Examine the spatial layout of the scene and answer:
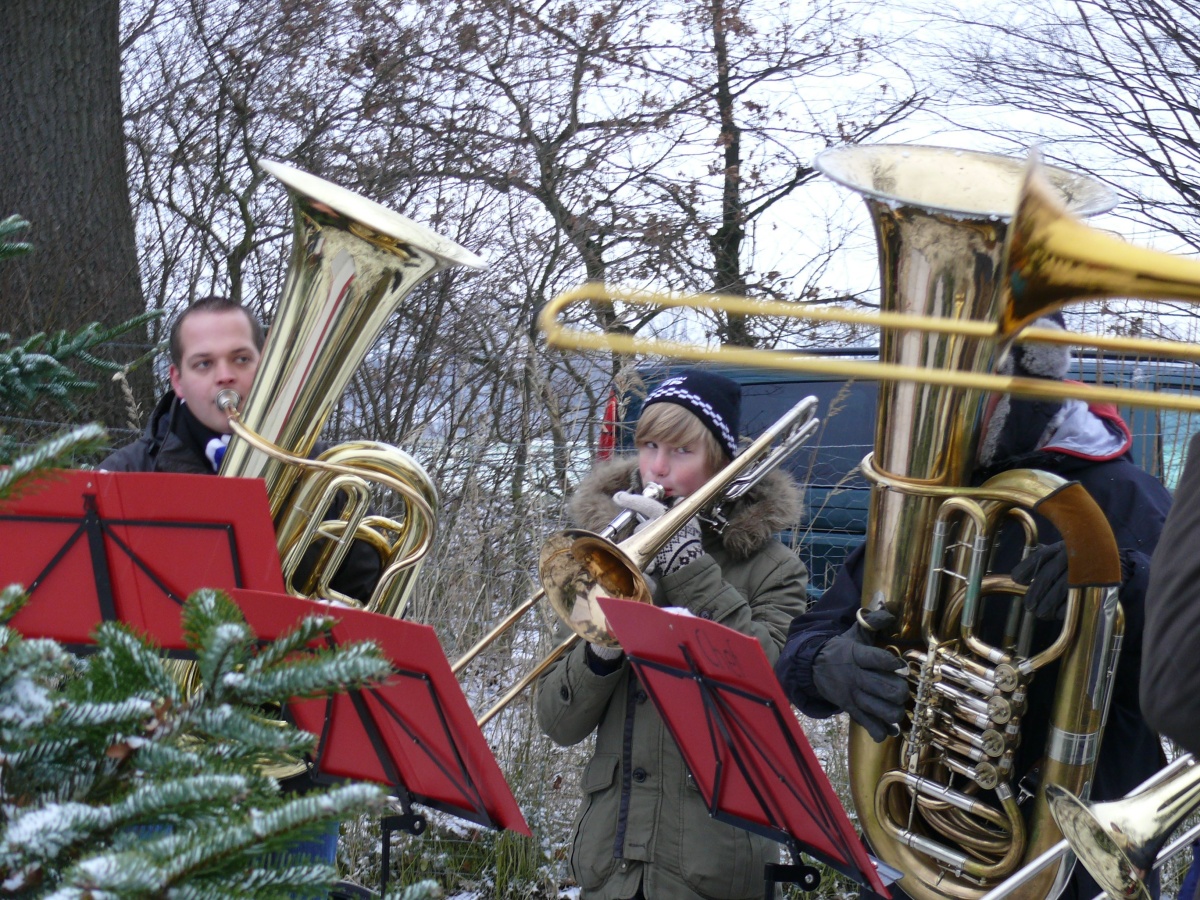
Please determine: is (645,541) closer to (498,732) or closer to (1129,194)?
(498,732)

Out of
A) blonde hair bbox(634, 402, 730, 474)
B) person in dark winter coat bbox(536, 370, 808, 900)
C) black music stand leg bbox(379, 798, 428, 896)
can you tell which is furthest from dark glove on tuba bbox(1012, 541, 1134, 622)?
black music stand leg bbox(379, 798, 428, 896)

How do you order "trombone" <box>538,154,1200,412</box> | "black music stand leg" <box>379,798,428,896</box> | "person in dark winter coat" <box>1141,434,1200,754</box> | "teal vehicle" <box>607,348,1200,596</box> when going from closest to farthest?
"trombone" <box>538,154,1200,412</box>
"person in dark winter coat" <box>1141,434,1200,754</box>
"black music stand leg" <box>379,798,428,896</box>
"teal vehicle" <box>607,348,1200,596</box>

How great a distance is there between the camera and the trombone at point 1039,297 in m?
1.01

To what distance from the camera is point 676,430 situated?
272 centimetres

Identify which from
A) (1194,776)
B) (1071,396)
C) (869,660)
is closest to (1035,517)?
(869,660)

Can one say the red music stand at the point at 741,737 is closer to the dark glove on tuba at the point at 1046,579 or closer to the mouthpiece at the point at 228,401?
the dark glove on tuba at the point at 1046,579

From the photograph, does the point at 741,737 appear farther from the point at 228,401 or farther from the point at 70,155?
the point at 70,155

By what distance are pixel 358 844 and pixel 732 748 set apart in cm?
223

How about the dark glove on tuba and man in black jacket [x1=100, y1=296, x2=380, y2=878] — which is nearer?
the dark glove on tuba

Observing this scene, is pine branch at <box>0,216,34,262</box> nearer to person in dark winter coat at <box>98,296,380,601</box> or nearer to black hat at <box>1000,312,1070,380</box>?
person in dark winter coat at <box>98,296,380,601</box>

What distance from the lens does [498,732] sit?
407cm

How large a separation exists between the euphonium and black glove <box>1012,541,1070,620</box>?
0.03 m

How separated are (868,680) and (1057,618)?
34cm

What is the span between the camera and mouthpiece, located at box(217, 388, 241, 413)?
2.58 m
